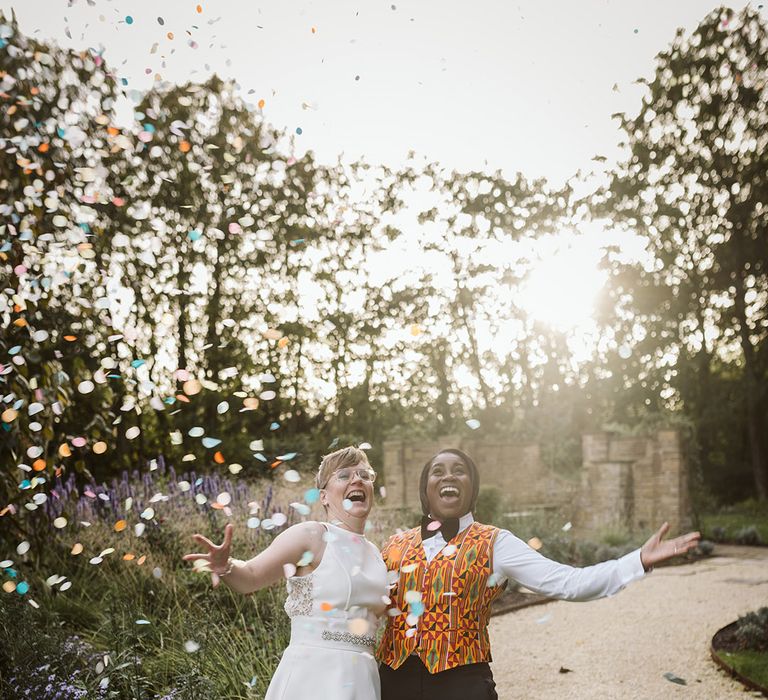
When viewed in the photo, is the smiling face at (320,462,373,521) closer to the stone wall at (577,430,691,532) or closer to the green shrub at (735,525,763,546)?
the stone wall at (577,430,691,532)

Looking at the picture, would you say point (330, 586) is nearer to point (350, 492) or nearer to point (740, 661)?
point (350, 492)

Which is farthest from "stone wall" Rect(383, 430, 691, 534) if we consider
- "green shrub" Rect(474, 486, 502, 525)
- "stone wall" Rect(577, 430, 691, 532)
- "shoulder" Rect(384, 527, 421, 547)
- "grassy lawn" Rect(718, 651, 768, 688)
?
"shoulder" Rect(384, 527, 421, 547)

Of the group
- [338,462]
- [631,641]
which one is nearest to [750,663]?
[631,641]

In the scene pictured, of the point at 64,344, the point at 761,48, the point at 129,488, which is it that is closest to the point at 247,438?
the point at 129,488

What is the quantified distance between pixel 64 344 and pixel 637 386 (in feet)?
43.1

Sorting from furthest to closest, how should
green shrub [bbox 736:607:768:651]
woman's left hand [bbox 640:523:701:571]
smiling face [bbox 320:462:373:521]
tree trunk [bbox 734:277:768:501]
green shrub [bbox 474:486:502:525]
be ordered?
tree trunk [bbox 734:277:768:501] → green shrub [bbox 474:486:502:525] → green shrub [bbox 736:607:768:651] → smiling face [bbox 320:462:373:521] → woman's left hand [bbox 640:523:701:571]

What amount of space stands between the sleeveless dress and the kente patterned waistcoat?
0.25 feet

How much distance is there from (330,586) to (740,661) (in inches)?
167

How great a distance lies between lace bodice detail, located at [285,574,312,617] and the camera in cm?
237

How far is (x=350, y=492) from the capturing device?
2459 millimetres

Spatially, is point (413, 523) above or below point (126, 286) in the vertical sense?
below

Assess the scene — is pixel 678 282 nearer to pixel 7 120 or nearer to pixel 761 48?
pixel 761 48

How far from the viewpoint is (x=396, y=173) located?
17.0 metres

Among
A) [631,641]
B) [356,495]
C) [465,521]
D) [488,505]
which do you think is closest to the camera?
[356,495]
